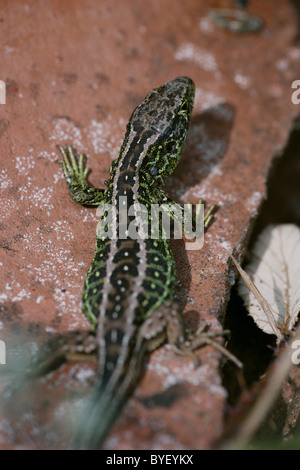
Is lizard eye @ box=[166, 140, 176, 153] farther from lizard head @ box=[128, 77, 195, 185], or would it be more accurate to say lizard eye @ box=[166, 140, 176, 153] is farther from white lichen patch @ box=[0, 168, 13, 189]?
white lichen patch @ box=[0, 168, 13, 189]

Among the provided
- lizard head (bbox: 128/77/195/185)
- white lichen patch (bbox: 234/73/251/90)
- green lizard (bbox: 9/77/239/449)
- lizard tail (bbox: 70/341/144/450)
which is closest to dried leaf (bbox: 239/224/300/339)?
green lizard (bbox: 9/77/239/449)

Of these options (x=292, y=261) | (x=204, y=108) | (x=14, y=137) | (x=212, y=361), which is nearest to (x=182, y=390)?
(x=212, y=361)

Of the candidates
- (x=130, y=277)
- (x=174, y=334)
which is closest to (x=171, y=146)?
(x=130, y=277)

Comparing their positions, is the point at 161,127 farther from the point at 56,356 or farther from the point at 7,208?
the point at 56,356

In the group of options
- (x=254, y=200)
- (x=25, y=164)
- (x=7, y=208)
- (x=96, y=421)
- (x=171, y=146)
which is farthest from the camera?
(x=254, y=200)

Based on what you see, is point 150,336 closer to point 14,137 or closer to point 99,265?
point 99,265

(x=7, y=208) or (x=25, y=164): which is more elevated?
(x=25, y=164)
